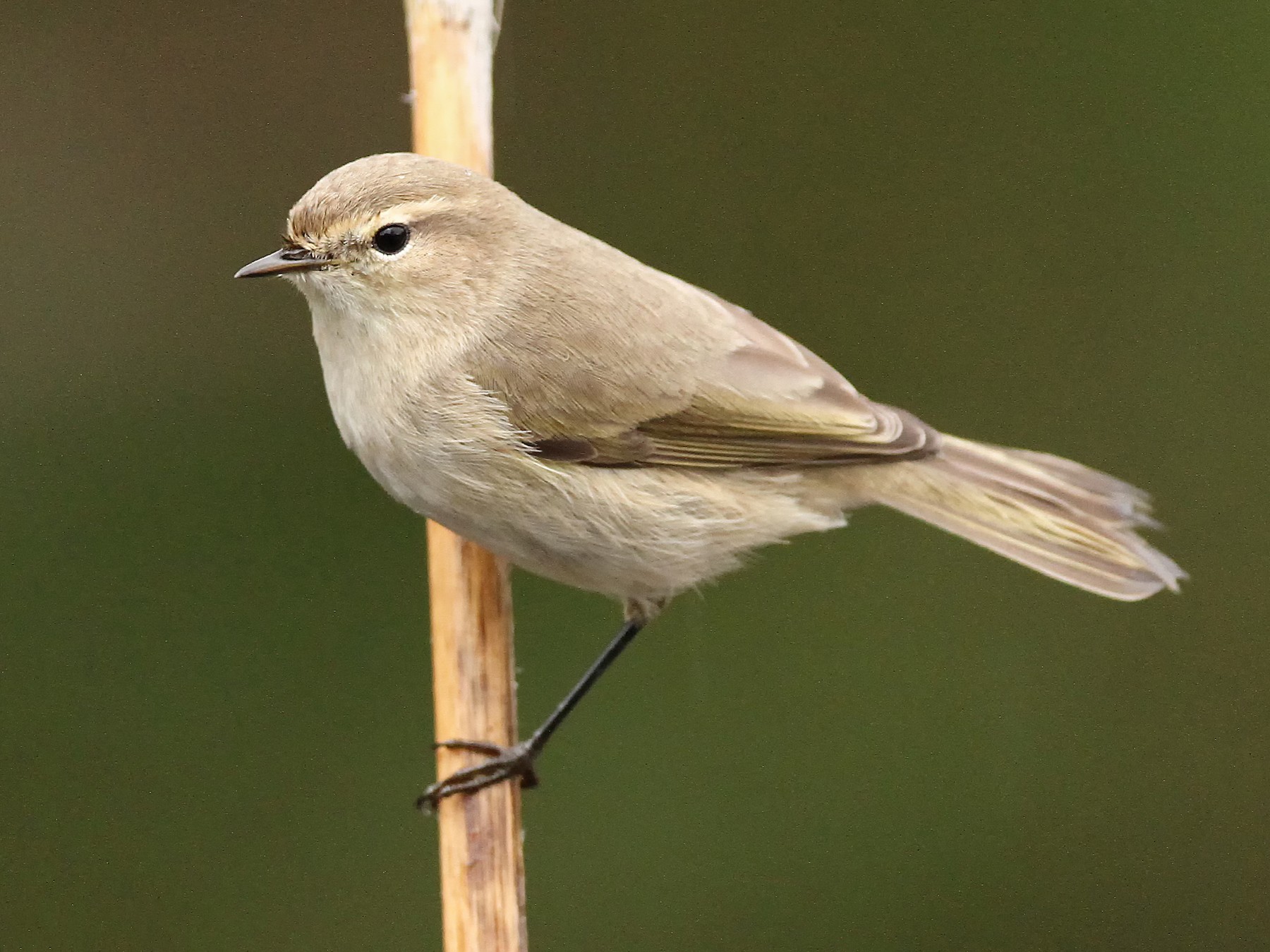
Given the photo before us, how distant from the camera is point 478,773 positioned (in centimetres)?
211

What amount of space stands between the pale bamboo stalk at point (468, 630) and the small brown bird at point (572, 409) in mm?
53

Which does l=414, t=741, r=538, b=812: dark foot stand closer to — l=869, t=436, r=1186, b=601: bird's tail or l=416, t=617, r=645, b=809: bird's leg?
l=416, t=617, r=645, b=809: bird's leg

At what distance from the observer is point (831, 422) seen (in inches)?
88.6

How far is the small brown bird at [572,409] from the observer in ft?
6.77

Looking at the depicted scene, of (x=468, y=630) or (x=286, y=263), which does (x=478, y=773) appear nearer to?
(x=468, y=630)

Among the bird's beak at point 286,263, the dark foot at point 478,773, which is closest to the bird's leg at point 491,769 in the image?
the dark foot at point 478,773

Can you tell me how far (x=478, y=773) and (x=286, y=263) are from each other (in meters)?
0.83

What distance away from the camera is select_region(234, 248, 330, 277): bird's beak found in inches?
76.8

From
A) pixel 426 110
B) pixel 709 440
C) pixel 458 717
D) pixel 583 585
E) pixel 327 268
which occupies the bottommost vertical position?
pixel 458 717

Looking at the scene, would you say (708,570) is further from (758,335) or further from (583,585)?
(758,335)

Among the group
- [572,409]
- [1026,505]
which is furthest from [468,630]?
[1026,505]

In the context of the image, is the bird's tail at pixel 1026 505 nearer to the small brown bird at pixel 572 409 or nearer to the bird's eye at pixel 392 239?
the small brown bird at pixel 572 409

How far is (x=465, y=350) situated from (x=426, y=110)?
1.31 feet

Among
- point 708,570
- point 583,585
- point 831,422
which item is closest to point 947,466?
point 831,422
